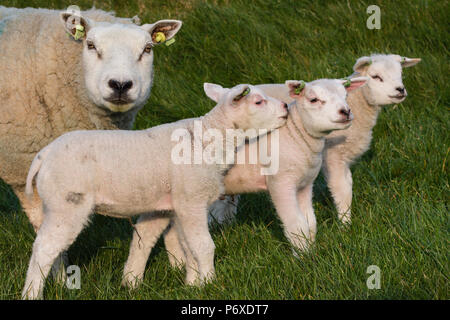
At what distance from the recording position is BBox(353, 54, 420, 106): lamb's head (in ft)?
18.1

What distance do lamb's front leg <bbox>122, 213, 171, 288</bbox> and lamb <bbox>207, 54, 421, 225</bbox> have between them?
147 centimetres

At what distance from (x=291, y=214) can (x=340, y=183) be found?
940mm

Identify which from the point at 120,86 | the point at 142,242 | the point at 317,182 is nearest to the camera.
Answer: the point at 120,86

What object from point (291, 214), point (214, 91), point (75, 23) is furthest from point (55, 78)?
point (291, 214)

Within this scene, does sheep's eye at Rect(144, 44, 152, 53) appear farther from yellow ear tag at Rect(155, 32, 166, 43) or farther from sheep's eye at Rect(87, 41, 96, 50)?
sheep's eye at Rect(87, 41, 96, 50)

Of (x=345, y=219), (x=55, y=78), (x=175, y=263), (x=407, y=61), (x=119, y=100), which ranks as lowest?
(x=175, y=263)

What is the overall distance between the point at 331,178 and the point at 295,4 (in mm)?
3827

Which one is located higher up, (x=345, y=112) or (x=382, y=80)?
(x=345, y=112)

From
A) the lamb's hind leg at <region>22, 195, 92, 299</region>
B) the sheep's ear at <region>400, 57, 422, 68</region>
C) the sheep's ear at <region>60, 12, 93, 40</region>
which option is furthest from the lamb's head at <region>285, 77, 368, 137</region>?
the lamb's hind leg at <region>22, 195, 92, 299</region>

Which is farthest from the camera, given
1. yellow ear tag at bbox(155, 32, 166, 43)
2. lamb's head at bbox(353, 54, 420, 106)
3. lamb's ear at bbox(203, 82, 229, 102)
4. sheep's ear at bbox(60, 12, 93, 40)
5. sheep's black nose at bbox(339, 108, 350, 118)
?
lamb's head at bbox(353, 54, 420, 106)

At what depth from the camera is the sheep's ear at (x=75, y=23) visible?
16.2 feet

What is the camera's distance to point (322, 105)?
15.8 feet

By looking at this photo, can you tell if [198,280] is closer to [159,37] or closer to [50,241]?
[50,241]

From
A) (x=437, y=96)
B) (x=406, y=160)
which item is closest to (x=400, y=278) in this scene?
(x=406, y=160)
